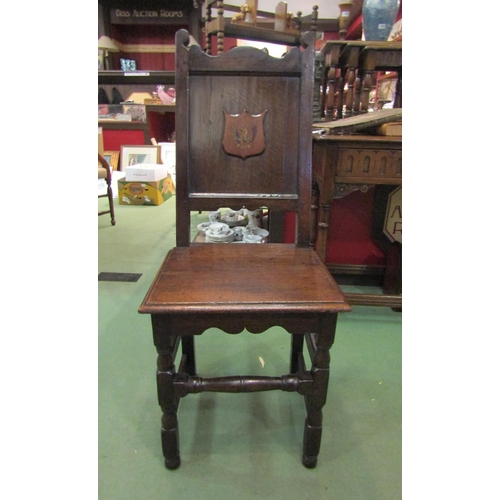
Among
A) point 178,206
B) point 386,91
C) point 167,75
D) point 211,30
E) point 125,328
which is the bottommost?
point 125,328

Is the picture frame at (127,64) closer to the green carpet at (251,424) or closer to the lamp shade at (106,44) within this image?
the lamp shade at (106,44)

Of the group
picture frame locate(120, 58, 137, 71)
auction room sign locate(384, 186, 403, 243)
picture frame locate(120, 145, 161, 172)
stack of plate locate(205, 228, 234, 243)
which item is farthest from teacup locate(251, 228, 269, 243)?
picture frame locate(120, 58, 137, 71)

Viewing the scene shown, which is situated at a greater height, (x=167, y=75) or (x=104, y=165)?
(x=167, y=75)

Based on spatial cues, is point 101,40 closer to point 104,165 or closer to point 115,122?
point 115,122

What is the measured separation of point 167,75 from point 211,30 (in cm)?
448

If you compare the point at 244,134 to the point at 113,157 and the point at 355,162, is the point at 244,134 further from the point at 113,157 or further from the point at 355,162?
the point at 113,157

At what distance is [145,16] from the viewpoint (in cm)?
687

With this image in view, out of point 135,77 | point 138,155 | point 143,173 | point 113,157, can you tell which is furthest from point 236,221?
point 135,77

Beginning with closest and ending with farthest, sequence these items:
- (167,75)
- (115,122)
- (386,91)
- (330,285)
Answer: (330,285) < (386,91) < (115,122) < (167,75)

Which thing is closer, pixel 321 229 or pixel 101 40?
pixel 321 229

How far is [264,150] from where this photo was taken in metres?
1.12

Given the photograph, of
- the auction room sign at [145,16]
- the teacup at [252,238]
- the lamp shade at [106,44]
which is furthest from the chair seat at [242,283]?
the auction room sign at [145,16]

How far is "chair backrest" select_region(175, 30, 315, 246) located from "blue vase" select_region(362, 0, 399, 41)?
2.96 ft

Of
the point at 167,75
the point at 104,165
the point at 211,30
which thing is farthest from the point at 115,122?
the point at 211,30
